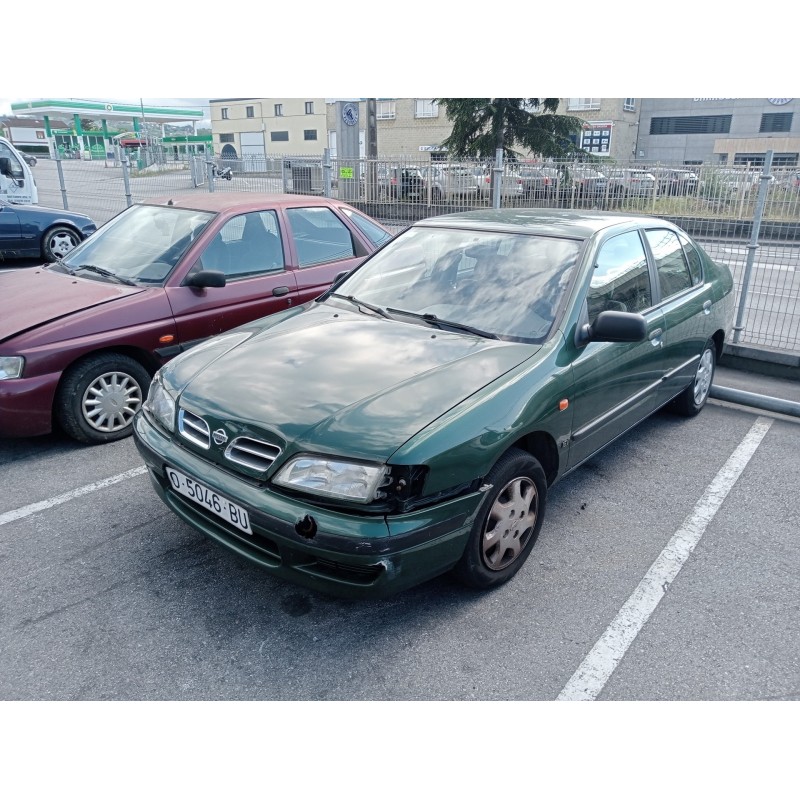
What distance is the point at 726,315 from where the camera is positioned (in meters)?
5.40

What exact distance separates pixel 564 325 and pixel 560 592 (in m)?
1.29

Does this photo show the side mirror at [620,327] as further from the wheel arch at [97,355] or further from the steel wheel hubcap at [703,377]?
the wheel arch at [97,355]

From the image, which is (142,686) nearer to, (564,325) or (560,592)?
(560,592)

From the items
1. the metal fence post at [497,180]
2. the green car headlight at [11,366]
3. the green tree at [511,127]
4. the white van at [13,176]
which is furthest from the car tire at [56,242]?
the green tree at [511,127]

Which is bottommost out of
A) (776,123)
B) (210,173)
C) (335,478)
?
(335,478)

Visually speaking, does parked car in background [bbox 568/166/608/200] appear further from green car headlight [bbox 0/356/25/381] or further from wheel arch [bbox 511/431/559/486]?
green car headlight [bbox 0/356/25/381]

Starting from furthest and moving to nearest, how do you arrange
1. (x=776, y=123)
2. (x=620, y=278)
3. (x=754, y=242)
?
(x=776, y=123) < (x=754, y=242) < (x=620, y=278)

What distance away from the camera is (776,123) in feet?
148

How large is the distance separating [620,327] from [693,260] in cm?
215

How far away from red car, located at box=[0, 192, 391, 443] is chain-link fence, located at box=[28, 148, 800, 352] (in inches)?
119

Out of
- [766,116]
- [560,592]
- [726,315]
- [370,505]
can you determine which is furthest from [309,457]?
[766,116]

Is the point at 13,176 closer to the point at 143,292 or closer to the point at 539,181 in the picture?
the point at 539,181

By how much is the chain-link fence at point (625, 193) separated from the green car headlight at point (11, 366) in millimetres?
5289

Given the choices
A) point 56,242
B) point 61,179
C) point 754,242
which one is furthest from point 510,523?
point 61,179
